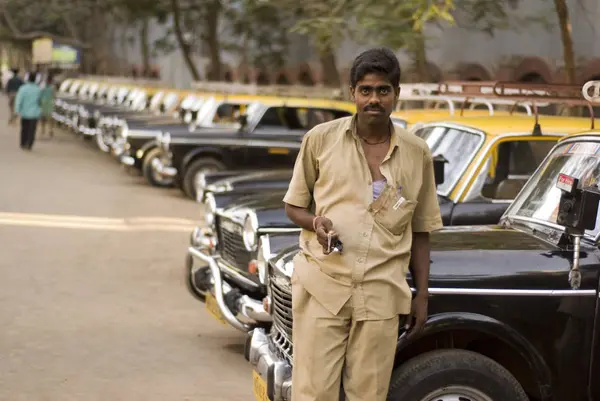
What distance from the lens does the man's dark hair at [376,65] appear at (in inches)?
170

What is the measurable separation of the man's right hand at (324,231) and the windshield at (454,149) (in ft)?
11.4

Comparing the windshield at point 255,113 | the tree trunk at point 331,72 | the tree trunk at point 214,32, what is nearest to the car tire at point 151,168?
the windshield at point 255,113

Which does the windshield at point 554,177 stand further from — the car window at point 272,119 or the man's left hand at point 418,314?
the car window at point 272,119

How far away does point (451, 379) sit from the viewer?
15.2ft

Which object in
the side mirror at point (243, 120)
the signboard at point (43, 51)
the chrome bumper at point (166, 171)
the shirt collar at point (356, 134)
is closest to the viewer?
the shirt collar at point (356, 134)

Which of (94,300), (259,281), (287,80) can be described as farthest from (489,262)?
(287,80)

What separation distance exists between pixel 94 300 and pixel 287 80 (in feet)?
81.2

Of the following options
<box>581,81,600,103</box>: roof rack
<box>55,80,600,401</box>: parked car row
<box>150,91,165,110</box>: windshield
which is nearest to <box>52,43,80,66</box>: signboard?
<box>150,91,165,110</box>: windshield

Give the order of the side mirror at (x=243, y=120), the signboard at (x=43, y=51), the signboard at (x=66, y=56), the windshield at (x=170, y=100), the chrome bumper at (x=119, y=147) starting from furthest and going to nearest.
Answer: the signboard at (x=66, y=56) → the signboard at (x=43, y=51) → the windshield at (x=170, y=100) → the chrome bumper at (x=119, y=147) → the side mirror at (x=243, y=120)

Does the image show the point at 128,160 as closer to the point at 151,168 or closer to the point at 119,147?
the point at 151,168

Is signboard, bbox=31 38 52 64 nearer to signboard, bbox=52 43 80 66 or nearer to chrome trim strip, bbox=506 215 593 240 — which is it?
signboard, bbox=52 43 80 66

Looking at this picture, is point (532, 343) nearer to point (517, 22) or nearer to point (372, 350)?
point (372, 350)

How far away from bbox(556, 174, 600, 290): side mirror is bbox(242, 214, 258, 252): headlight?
3093mm

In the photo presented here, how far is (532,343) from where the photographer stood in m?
4.82
